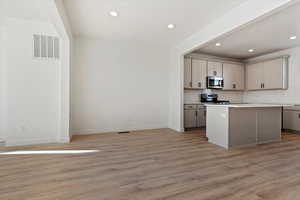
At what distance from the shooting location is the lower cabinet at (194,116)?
489 centimetres

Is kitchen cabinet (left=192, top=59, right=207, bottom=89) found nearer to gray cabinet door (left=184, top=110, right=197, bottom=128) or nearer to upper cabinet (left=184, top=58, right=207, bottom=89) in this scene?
upper cabinet (left=184, top=58, right=207, bottom=89)

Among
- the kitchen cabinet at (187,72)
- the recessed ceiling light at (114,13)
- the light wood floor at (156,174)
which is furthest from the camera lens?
the kitchen cabinet at (187,72)

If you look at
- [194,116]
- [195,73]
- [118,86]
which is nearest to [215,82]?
[195,73]

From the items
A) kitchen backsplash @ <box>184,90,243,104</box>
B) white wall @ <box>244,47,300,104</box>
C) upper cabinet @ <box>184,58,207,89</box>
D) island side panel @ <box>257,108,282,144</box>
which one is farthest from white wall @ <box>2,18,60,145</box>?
white wall @ <box>244,47,300,104</box>

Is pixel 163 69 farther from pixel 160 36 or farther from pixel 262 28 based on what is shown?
pixel 262 28

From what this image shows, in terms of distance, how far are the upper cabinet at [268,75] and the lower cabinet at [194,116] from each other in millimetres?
2435

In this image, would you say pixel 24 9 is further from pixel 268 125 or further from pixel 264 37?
pixel 268 125

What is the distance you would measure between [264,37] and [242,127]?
266cm

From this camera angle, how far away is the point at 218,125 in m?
3.38

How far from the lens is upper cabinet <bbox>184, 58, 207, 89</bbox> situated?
16.5 feet

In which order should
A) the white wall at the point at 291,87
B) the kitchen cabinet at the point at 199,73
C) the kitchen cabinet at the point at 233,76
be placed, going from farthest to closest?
the kitchen cabinet at the point at 233,76
the kitchen cabinet at the point at 199,73
the white wall at the point at 291,87

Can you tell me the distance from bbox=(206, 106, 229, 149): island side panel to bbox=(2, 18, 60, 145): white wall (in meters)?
3.73

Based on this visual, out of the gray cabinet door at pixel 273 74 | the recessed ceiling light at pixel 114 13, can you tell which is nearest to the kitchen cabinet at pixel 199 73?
the gray cabinet door at pixel 273 74

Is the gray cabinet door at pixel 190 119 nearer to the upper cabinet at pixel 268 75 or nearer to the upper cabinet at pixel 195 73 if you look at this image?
the upper cabinet at pixel 195 73
